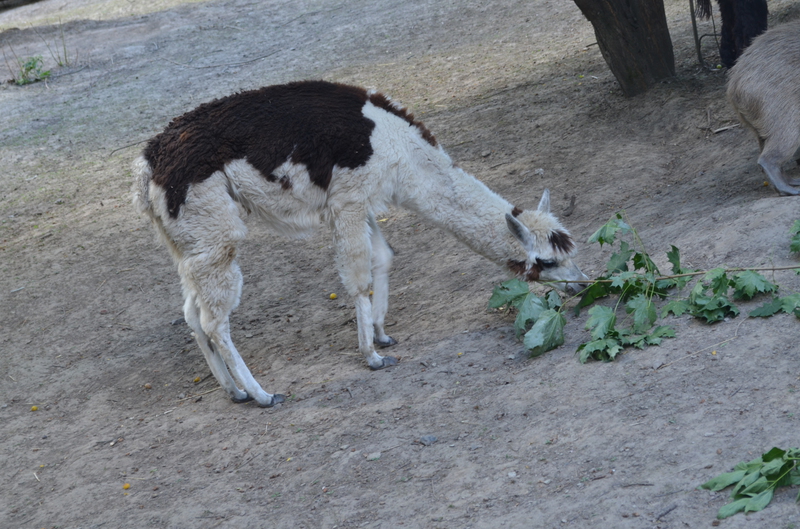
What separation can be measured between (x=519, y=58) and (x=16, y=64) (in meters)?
10.9

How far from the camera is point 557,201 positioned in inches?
273

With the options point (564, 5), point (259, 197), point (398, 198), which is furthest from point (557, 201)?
point (564, 5)

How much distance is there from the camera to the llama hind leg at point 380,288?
5.42m

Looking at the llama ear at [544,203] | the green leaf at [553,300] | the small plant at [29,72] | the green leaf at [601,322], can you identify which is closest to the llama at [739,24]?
the llama ear at [544,203]

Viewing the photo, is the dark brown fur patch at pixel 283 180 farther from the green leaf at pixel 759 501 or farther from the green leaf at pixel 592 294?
the green leaf at pixel 759 501

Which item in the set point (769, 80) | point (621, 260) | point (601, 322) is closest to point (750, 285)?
point (601, 322)

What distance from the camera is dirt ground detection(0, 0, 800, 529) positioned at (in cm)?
338

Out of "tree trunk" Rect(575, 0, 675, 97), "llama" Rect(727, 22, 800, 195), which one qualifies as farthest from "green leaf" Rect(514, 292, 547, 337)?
"tree trunk" Rect(575, 0, 675, 97)

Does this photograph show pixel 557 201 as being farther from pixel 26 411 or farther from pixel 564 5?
pixel 564 5

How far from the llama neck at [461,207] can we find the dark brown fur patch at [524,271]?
65mm

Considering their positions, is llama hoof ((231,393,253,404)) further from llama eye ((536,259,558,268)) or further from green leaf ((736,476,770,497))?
green leaf ((736,476,770,497))

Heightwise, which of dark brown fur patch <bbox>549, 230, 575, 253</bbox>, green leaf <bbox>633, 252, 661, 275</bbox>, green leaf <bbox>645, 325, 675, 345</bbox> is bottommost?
green leaf <bbox>645, 325, 675, 345</bbox>

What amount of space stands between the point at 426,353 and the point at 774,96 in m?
3.53

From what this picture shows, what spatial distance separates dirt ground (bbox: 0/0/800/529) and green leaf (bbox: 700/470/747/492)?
0.18 feet
